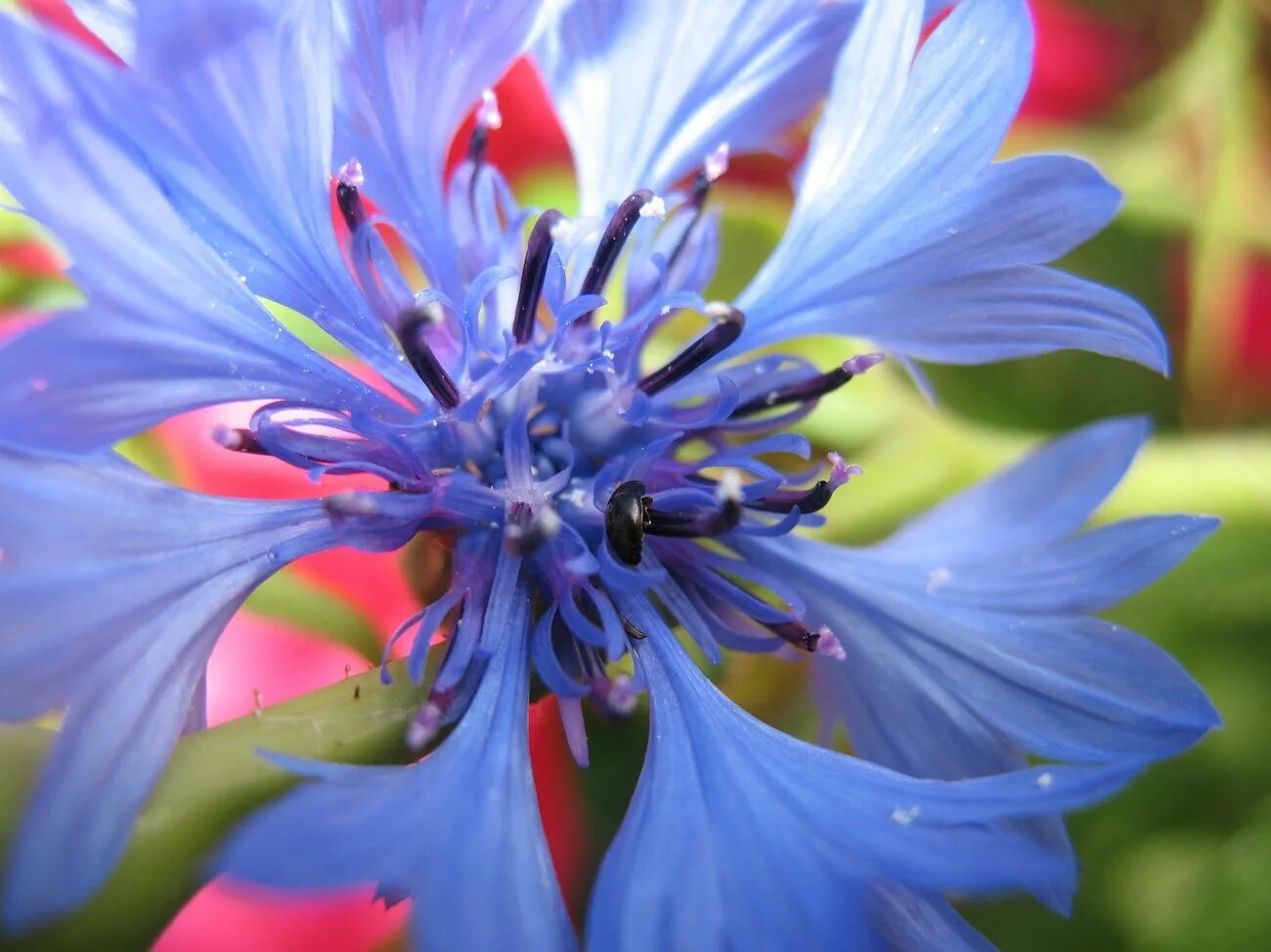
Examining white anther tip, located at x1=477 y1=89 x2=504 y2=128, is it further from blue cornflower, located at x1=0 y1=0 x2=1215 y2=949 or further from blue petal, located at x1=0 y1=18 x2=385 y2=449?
blue petal, located at x1=0 y1=18 x2=385 y2=449

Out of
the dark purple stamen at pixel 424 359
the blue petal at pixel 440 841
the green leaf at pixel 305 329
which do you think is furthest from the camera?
the green leaf at pixel 305 329

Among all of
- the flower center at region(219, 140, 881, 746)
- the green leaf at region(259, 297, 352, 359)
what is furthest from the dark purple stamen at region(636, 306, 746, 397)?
the green leaf at region(259, 297, 352, 359)

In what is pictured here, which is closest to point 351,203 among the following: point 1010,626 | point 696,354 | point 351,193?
point 351,193

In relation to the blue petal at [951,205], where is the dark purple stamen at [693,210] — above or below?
above

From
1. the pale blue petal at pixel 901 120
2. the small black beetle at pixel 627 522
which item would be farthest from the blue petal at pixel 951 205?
the small black beetle at pixel 627 522

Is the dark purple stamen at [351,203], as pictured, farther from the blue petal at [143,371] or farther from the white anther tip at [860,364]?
the white anther tip at [860,364]

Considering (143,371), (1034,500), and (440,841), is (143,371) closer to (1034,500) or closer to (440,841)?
(440,841)

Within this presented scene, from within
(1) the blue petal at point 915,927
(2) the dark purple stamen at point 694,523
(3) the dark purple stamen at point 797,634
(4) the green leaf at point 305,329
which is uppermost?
(4) the green leaf at point 305,329

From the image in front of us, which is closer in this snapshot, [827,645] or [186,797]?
[186,797]
